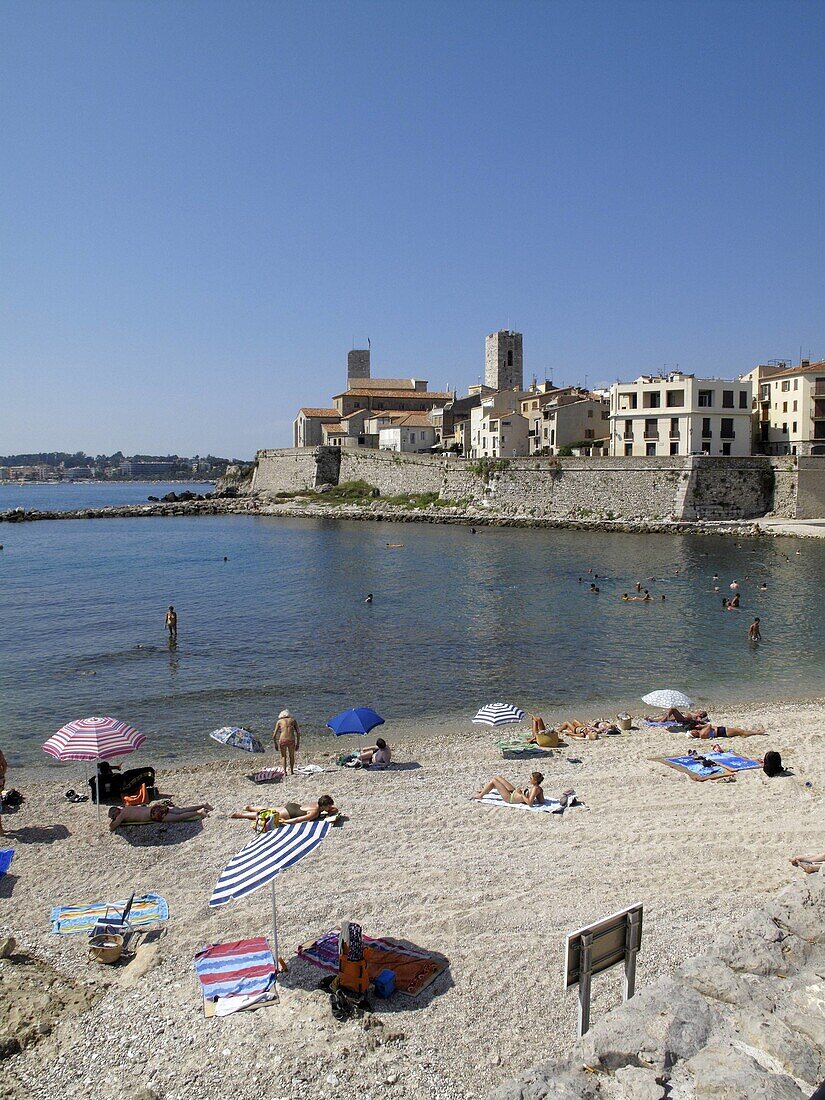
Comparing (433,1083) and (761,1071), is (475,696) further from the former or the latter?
(761,1071)

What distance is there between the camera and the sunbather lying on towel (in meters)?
16.3

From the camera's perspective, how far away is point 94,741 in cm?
1296

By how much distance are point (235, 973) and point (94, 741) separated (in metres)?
6.69

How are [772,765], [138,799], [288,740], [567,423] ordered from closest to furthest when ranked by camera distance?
[138,799], [772,765], [288,740], [567,423]

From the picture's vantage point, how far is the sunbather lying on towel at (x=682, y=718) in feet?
53.5

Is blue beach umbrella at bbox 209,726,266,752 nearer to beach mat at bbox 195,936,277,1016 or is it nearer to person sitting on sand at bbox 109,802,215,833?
person sitting on sand at bbox 109,802,215,833

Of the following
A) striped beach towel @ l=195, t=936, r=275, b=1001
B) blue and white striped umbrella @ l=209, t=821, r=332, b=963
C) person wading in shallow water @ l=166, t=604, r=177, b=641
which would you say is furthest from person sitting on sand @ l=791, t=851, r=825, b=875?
person wading in shallow water @ l=166, t=604, r=177, b=641

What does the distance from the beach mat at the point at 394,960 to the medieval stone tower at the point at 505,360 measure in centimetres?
8903

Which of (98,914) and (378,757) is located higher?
(98,914)

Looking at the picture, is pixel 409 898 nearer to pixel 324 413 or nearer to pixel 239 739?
pixel 239 739

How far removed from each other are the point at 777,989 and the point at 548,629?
2169cm

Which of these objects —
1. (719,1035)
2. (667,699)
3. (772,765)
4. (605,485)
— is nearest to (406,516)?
(605,485)

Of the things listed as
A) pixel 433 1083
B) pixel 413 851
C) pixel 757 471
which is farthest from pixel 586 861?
pixel 757 471

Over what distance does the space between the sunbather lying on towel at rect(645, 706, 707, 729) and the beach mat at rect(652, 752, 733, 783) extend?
2.63 m
